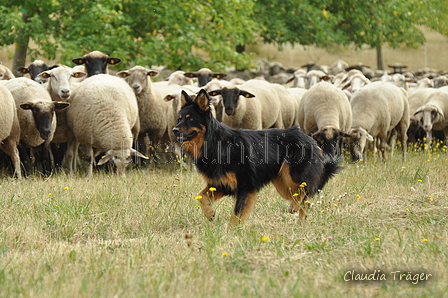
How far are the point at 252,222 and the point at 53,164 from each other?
18.4 feet

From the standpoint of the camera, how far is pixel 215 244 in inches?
177

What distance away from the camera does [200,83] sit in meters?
13.1

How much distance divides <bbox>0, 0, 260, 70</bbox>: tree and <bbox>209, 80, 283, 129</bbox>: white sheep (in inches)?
154

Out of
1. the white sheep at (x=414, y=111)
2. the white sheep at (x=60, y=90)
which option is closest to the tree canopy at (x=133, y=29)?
the white sheep at (x=60, y=90)

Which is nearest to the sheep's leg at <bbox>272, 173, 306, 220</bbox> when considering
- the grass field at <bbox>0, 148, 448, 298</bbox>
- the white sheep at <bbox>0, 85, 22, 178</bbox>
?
the grass field at <bbox>0, 148, 448, 298</bbox>

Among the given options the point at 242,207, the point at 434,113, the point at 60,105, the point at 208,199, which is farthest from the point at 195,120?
the point at 434,113

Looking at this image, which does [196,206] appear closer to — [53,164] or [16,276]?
[16,276]

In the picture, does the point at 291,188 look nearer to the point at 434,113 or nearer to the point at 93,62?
the point at 93,62

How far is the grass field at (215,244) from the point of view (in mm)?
3600

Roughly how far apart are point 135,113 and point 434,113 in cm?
684

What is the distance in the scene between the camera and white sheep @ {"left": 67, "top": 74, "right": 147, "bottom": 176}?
888 cm

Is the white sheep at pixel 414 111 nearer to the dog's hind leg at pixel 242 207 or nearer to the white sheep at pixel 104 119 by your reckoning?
the white sheep at pixel 104 119

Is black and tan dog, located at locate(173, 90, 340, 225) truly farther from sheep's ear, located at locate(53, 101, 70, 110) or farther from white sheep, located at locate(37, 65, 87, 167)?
white sheep, located at locate(37, 65, 87, 167)

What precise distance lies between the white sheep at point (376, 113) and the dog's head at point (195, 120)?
5.75m
